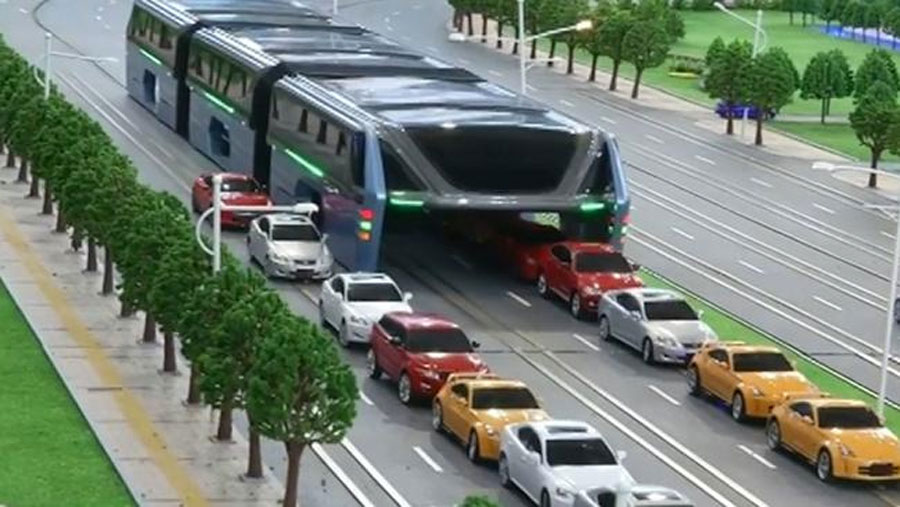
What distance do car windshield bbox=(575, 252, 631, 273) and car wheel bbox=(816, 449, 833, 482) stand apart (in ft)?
58.9

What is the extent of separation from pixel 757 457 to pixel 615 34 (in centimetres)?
7198

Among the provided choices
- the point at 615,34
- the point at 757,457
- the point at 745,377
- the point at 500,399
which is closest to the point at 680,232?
the point at 745,377

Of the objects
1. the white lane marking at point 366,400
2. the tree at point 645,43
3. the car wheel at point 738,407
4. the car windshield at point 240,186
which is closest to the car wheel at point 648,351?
the car wheel at point 738,407

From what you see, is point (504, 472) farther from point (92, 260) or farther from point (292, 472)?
point (92, 260)

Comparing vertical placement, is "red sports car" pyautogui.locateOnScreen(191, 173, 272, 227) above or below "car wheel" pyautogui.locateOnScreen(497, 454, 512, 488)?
below

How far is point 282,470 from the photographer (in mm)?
49312

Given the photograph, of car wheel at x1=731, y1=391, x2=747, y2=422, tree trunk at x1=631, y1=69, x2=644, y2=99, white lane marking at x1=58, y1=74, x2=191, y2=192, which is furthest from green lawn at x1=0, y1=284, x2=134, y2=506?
tree trunk at x1=631, y1=69, x2=644, y2=99

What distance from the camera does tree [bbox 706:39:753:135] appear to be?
109 metres

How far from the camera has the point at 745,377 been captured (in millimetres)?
55750

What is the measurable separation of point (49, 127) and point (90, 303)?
813cm

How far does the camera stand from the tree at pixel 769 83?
108 meters

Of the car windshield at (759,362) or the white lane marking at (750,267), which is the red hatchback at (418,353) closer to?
the car windshield at (759,362)

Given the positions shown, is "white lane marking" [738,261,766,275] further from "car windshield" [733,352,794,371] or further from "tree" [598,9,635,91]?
"tree" [598,9,635,91]

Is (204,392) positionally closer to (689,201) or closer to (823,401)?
(823,401)
